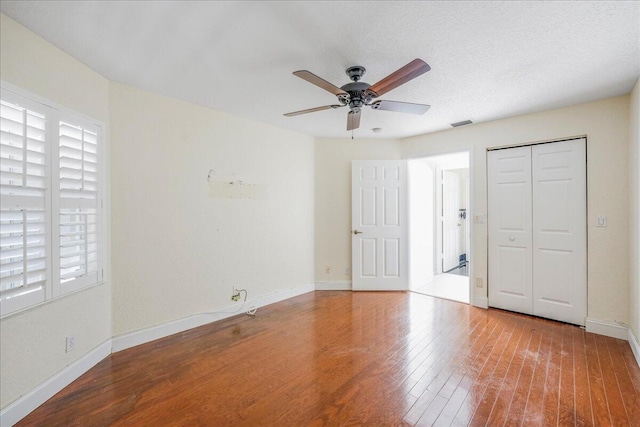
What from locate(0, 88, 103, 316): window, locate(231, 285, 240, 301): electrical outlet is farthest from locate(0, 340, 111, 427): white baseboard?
locate(231, 285, 240, 301): electrical outlet

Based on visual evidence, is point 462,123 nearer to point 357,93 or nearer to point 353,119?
point 353,119

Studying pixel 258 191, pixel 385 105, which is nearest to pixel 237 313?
pixel 258 191

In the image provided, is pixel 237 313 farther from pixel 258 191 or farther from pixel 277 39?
pixel 277 39

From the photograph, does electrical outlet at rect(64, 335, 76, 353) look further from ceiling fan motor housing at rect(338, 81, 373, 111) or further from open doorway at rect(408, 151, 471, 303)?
open doorway at rect(408, 151, 471, 303)

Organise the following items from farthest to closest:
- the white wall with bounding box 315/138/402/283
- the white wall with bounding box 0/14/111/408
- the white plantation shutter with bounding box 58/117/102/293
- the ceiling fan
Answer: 1. the white wall with bounding box 315/138/402/283
2. the white plantation shutter with bounding box 58/117/102/293
3. the ceiling fan
4. the white wall with bounding box 0/14/111/408

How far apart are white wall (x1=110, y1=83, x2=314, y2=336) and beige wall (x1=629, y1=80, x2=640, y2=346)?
3570 mm

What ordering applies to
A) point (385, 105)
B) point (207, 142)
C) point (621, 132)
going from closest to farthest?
1. point (385, 105)
2. point (621, 132)
3. point (207, 142)

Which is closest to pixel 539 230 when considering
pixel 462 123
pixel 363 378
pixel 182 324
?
pixel 462 123

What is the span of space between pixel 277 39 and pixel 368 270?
339cm

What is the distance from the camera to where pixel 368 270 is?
14.1ft

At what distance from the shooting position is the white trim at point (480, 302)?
3.52m

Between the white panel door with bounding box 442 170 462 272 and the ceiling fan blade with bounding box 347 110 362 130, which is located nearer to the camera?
the ceiling fan blade with bounding box 347 110 362 130

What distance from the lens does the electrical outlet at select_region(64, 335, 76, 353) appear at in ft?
6.62

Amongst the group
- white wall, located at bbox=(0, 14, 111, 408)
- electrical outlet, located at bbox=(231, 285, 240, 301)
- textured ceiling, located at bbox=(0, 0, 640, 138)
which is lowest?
electrical outlet, located at bbox=(231, 285, 240, 301)
